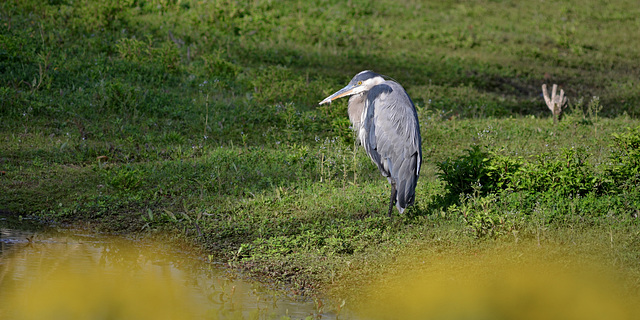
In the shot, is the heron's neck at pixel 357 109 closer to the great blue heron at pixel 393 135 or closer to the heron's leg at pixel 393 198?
the great blue heron at pixel 393 135

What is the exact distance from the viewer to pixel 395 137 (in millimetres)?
6215

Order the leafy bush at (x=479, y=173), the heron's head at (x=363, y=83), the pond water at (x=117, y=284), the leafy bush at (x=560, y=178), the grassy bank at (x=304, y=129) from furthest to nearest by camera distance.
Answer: the heron's head at (x=363, y=83) < the leafy bush at (x=479, y=173) < the leafy bush at (x=560, y=178) < the grassy bank at (x=304, y=129) < the pond water at (x=117, y=284)

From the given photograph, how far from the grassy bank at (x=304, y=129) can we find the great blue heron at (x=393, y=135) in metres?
0.34

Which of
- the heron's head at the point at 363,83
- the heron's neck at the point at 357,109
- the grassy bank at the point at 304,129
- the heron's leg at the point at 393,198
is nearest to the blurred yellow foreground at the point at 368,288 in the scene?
the grassy bank at the point at 304,129

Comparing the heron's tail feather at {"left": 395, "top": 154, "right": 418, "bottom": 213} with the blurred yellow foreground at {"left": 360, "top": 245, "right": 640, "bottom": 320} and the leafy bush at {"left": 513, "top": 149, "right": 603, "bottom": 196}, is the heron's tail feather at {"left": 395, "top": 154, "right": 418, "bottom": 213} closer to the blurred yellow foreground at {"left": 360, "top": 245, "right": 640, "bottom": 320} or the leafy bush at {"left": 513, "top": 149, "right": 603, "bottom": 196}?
the blurred yellow foreground at {"left": 360, "top": 245, "right": 640, "bottom": 320}

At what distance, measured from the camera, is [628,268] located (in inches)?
197

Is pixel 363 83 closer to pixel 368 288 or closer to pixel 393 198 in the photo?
pixel 393 198

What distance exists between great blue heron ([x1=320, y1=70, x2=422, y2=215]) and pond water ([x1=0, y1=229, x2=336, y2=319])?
1.77m

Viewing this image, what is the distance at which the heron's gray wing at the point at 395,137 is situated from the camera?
236 inches

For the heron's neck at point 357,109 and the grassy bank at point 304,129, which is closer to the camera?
the grassy bank at point 304,129

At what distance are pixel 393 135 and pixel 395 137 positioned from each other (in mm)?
30

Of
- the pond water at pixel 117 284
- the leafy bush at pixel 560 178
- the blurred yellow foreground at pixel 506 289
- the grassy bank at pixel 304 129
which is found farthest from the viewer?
the leafy bush at pixel 560 178

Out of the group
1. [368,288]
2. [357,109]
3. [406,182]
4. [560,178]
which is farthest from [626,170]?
[368,288]

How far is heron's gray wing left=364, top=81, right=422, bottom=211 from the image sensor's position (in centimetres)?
600
